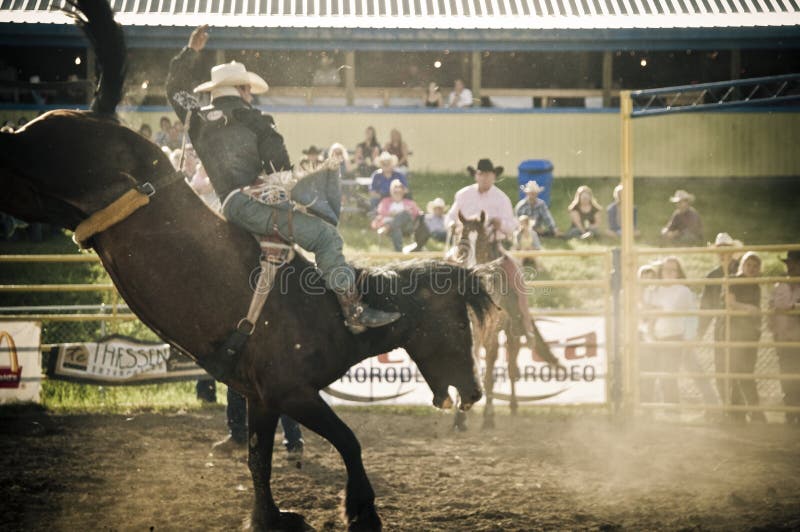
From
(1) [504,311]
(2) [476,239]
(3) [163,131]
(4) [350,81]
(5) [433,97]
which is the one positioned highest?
(4) [350,81]

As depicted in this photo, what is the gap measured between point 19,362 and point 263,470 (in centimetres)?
502

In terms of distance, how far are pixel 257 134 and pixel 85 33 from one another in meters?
1.04

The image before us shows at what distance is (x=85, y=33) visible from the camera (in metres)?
4.32

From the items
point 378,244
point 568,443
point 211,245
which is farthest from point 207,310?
point 378,244

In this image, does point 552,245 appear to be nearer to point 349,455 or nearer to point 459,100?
point 459,100

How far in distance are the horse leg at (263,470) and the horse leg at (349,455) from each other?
431 mm

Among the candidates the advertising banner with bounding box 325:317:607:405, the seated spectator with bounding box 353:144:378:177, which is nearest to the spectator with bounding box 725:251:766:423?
the advertising banner with bounding box 325:317:607:405

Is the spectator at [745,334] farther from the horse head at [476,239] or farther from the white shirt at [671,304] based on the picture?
the horse head at [476,239]

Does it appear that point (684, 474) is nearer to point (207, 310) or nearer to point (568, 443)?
point (568, 443)

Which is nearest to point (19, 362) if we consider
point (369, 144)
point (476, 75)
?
point (369, 144)

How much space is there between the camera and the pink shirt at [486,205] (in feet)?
29.5

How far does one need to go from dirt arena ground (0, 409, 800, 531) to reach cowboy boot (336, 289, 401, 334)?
4.21 feet

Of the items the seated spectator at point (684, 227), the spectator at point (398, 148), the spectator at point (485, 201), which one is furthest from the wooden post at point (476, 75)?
the spectator at point (485, 201)

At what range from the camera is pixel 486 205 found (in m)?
9.10
